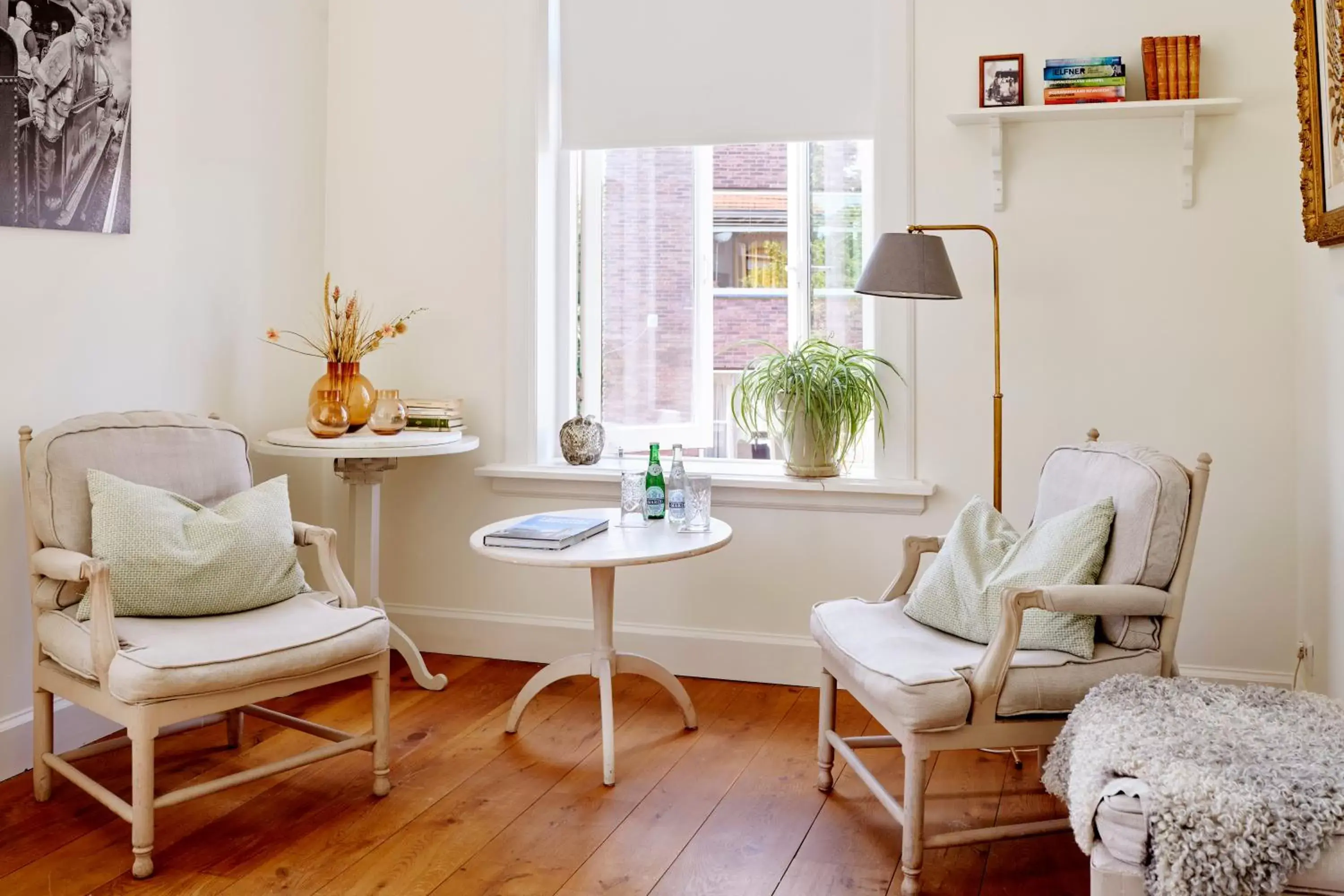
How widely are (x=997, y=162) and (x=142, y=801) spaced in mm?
2710

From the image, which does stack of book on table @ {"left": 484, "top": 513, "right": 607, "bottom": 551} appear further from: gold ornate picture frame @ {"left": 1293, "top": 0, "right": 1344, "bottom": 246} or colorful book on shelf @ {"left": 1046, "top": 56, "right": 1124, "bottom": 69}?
gold ornate picture frame @ {"left": 1293, "top": 0, "right": 1344, "bottom": 246}

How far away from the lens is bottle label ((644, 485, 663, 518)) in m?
3.06

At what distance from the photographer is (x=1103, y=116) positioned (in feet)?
10.1

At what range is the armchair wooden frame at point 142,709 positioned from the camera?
218 centimetres

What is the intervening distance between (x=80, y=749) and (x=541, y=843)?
45.4 inches

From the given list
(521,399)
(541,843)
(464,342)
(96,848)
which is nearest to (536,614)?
(521,399)

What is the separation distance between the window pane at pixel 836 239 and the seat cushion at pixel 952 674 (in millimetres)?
1417

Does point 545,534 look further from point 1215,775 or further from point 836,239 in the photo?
point 1215,775

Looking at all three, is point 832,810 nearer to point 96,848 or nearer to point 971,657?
point 971,657

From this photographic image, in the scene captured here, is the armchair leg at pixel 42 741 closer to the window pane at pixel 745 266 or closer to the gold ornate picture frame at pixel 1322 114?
the window pane at pixel 745 266

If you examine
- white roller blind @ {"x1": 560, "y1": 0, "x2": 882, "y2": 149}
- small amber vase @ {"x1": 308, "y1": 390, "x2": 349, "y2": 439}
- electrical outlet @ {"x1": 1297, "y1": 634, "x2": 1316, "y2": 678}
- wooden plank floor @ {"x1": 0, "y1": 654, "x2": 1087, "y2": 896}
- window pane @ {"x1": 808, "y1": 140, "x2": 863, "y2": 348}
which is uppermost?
white roller blind @ {"x1": 560, "y1": 0, "x2": 882, "y2": 149}

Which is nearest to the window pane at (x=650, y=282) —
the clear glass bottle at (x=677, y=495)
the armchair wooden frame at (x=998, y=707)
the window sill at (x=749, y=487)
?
the window sill at (x=749, y=487)

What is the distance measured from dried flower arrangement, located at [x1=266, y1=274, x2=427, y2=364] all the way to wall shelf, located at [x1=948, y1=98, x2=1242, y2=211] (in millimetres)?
1828

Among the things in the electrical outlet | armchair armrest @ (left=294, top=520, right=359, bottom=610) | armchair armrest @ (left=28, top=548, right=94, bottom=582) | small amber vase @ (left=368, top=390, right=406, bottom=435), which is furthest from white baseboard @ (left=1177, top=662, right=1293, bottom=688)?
armchair armrest @ (left=28, top=548, right=94, bottom=582)
